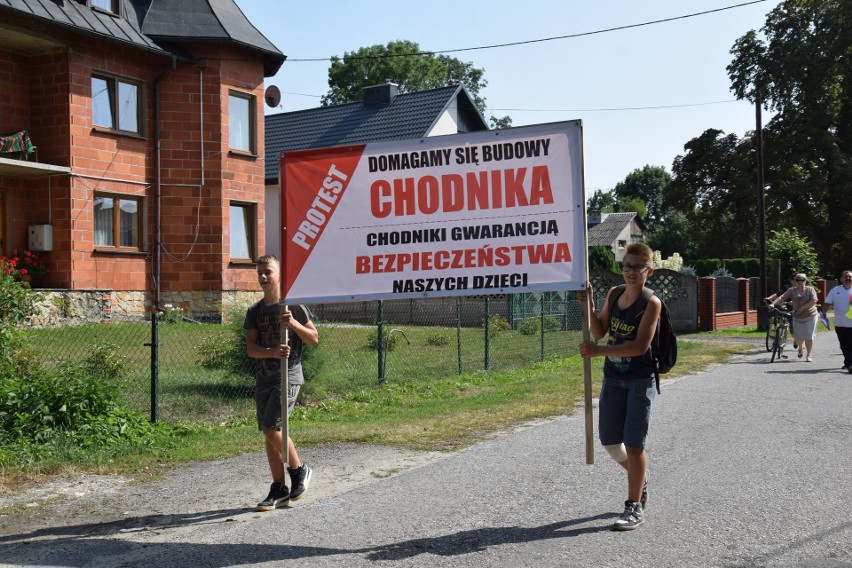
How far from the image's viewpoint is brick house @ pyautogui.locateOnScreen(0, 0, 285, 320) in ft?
68.9

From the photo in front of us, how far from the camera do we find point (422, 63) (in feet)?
200

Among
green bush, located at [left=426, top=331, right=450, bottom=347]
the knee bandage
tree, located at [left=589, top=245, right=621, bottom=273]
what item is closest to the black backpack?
the knee bandage

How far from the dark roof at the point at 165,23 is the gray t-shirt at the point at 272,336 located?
16.5m

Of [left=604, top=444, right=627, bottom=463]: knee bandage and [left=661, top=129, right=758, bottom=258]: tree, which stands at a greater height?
[left=661, top=129, right=758, bottom=258]: tree

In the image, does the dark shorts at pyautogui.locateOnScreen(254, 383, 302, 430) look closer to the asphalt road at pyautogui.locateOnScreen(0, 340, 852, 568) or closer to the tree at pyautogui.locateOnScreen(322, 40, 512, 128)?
the asphalt road at pyautogui.locateOnScreen(0, 340, 852, 568)

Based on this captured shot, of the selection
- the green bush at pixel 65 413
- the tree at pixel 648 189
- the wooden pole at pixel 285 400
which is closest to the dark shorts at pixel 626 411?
the wooden pole at pixel 285 400

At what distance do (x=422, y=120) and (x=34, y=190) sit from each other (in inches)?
665

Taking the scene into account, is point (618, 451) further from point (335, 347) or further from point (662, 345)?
point (335, 347)

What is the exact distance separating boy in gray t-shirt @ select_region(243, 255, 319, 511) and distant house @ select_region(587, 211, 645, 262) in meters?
79.9

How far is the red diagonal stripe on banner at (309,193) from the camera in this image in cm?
658

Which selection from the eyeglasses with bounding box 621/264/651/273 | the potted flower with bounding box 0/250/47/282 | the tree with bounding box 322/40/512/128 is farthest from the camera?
the tree with bounding box 322/40/512/128

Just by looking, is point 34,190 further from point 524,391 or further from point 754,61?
point 754,61

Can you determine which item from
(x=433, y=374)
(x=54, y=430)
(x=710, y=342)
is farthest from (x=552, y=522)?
(x=710, y=342)

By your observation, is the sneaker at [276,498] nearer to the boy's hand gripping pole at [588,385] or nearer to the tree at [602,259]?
the boy's hand gripping pole at [588,385]
